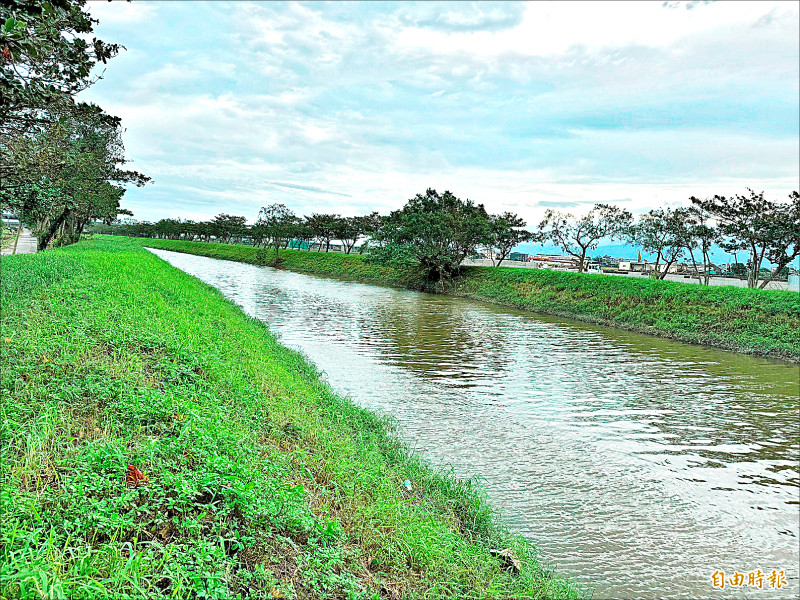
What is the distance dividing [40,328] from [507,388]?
8.01 m

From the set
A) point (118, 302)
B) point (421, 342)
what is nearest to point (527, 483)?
point (118, 302)

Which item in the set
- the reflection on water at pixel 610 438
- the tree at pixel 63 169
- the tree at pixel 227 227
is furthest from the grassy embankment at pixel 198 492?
the tree at pixel 227 227

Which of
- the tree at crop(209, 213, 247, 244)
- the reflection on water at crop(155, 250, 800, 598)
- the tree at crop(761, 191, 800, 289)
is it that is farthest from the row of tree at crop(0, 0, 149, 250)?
the tree at crop(209, 213, 247, 244)

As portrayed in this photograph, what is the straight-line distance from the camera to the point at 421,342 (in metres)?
15.9

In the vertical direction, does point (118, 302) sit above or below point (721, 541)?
above

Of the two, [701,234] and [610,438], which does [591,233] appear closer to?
[701,234]

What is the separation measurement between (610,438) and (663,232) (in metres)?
24.6

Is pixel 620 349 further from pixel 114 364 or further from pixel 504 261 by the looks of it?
pixel 504 261

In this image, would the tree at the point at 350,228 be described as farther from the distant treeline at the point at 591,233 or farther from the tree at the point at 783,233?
the tree at the point at 783,233

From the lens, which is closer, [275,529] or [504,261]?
[275,529]

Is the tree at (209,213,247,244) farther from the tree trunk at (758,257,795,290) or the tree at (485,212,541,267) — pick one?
the tree trunk at (758,257,795,290)

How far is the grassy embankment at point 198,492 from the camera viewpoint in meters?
2.92

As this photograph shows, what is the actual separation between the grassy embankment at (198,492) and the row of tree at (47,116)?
249 cm

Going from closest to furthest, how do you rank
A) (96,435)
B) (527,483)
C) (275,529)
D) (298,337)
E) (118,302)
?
(275,529) → (96,435) → (527,483) → (118,302) → (298,337)
